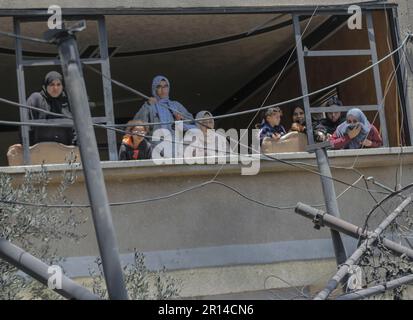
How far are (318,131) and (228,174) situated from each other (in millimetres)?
1450

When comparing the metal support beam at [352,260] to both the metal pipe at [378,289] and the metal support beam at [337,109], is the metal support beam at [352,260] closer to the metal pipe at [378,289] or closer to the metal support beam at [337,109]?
the metal pipe at [378,289]

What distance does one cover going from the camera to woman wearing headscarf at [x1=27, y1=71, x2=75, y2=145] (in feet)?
38.1

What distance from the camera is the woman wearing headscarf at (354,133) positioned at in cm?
1222

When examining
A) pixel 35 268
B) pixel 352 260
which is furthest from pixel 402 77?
pixel 35 268

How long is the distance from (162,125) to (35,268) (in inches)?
195

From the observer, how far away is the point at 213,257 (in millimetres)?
11656

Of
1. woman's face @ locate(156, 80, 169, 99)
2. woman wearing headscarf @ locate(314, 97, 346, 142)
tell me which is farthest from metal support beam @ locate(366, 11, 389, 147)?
woman's face @ locate(156, 80, 169, 99)

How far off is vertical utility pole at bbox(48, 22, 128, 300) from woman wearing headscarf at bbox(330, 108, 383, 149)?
539cm

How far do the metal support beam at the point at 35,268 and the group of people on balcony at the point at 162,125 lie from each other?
14.2 feet

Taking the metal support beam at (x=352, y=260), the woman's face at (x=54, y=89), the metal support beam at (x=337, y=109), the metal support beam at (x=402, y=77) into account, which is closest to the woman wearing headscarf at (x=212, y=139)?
the metal support beam at (x=337, y=109)

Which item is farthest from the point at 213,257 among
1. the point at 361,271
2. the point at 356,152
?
the point at 361,271

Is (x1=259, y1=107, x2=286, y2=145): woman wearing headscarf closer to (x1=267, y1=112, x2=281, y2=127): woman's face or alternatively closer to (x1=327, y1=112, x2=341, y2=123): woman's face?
(x1=267, y1=112, x2=281, y2=127): woman's face

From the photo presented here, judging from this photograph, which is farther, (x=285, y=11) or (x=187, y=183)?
(x=285, y=11)

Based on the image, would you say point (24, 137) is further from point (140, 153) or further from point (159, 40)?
point (159, 40)
